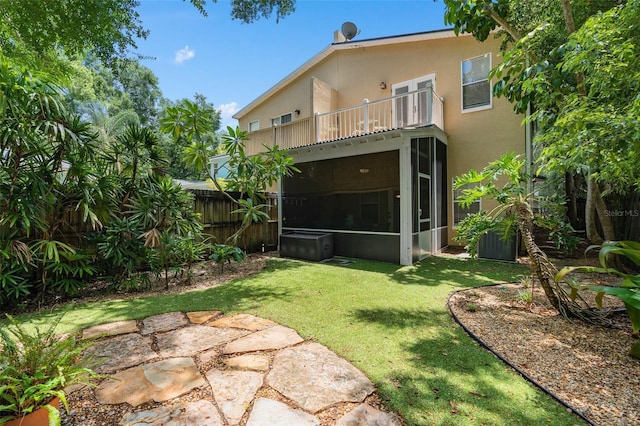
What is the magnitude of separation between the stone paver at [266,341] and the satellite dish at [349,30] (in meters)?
12.4

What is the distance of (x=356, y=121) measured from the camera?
9.46 metres

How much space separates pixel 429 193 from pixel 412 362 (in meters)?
6.06

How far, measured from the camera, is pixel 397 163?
23.1ft

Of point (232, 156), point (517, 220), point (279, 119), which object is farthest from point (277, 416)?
point (279, 119)

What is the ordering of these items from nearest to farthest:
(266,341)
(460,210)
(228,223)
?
(266,341) → (228,223) → (460,210)

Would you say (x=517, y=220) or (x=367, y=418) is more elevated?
(x=517, y=220)

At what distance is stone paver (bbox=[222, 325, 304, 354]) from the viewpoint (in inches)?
114

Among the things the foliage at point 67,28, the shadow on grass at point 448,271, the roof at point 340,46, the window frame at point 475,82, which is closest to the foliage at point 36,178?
the foliage at point 67,28

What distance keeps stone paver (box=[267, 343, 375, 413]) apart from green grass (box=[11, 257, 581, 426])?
0.14 m

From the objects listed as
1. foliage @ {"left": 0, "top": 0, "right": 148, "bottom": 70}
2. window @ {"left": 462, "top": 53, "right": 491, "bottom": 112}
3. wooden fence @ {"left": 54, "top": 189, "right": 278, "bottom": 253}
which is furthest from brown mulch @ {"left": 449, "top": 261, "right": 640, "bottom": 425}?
foliage @ {"left": 0, "top": 0, "right": 148, "bottom": 70}

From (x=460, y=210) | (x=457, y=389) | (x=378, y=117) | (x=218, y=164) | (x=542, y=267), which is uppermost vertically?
(x=378, y=117)

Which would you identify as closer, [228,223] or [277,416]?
[277,416]

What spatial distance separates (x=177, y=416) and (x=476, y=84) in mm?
10212

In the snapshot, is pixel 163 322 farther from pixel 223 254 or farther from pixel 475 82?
pixel 475 82
